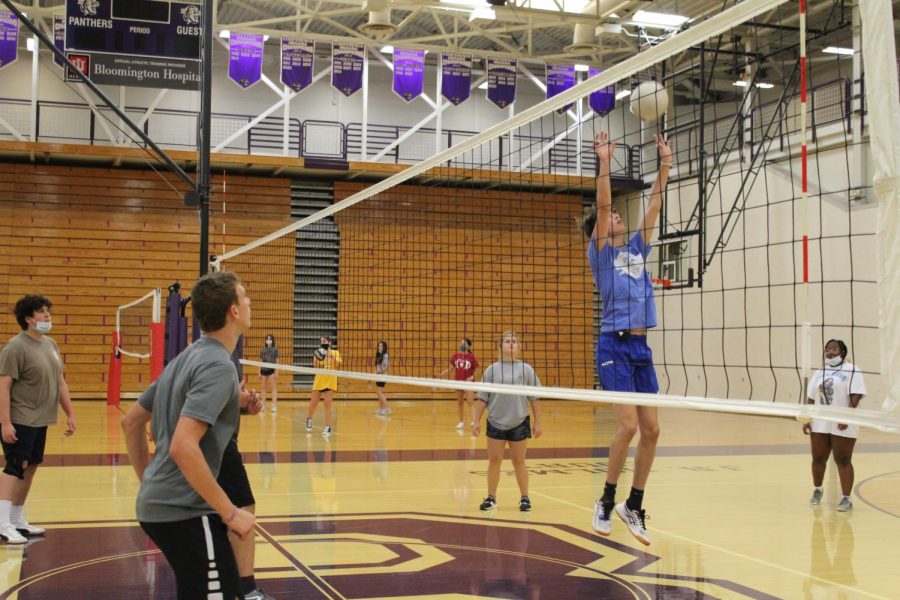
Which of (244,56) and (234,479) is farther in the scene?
(244,56)

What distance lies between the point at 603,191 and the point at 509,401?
3035 millimetres

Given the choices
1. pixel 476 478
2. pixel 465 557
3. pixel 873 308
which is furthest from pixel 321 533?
pixel 873 308

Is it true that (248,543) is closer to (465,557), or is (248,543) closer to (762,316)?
(465,557)

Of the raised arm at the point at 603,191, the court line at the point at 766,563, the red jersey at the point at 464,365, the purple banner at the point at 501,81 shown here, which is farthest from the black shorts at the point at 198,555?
the purple banner at the point at 501,81

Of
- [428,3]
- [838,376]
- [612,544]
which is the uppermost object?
[428,3]

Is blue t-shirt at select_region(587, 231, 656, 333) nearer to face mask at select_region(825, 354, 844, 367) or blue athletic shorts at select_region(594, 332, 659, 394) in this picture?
blue athletic shorts at select_region(594, 332, 659, 394)

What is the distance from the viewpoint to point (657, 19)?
19.2 meters

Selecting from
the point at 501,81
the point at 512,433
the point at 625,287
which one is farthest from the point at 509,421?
the point at 501,81

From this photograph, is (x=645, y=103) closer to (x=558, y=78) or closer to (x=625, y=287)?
(x=625, y=287)

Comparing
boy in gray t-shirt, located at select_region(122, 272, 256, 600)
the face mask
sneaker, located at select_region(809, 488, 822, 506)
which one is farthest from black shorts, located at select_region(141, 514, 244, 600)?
sneaker, located at select_region(809, 488, 822, 506)

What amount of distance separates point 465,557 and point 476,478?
354 cm

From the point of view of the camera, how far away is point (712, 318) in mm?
20516

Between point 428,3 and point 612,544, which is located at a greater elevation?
point 428,3

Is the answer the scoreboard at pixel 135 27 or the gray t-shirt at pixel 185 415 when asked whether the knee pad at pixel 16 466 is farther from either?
the scoreboard at pixel 135 27
